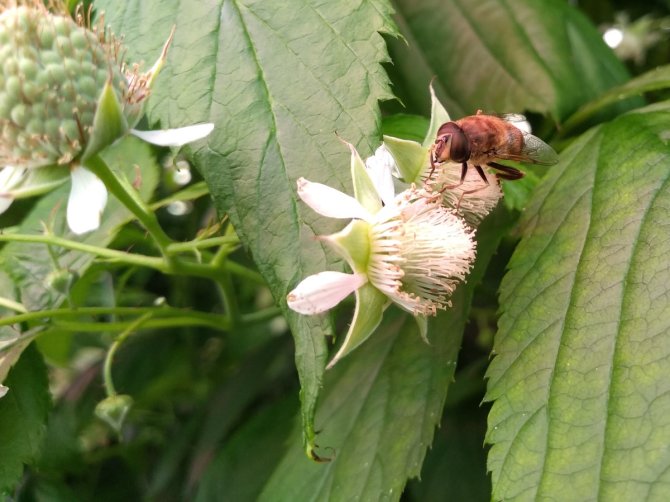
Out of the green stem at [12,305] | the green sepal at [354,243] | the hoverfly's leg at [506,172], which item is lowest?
the green stem at [12,305]

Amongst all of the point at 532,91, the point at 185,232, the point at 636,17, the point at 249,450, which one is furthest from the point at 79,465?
the point at 636,17

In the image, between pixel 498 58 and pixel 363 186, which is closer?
pixel 363 186

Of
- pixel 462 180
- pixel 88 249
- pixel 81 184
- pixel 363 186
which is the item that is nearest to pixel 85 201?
pixel 81 184

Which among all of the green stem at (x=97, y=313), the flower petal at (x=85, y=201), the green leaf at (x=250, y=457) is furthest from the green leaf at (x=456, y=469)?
the flower petal at (x=85, y=201)

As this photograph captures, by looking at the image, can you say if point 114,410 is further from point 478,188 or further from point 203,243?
point 478,188

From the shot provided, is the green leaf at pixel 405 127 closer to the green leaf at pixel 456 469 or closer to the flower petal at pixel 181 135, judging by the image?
the flower petal at pixel 181 135

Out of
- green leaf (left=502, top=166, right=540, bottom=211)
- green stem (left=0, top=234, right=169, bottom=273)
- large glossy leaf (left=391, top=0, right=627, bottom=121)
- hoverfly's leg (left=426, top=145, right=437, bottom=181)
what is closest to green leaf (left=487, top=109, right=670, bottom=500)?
green leaf (left=502, top=166, right=540, bottom=211)
